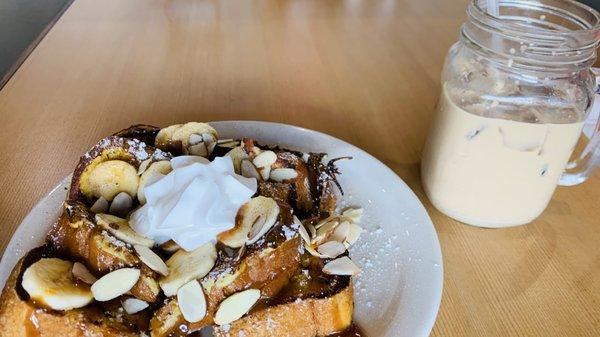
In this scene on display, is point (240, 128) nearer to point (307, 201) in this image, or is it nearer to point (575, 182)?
point (307, 201)

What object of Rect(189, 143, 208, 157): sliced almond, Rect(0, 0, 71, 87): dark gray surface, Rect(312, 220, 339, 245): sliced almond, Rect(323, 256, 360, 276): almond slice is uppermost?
Rect(189, 143, 208, 157): sliced almond

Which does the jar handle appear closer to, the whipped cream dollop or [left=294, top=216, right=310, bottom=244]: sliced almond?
[left=294, top=216, right=310, bottom=244]: sliced almond

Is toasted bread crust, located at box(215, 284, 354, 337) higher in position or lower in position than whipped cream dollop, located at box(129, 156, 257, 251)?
lower

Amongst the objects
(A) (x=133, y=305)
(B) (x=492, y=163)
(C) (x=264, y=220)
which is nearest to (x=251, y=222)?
(C) (x=264, y=220)

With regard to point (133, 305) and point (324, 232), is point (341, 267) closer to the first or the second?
point (324, 232)

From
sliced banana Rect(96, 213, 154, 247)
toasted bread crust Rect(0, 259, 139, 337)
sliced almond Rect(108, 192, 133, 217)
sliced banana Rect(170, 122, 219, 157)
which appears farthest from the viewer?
sliced banana Rect(170, 122, 219, 157)

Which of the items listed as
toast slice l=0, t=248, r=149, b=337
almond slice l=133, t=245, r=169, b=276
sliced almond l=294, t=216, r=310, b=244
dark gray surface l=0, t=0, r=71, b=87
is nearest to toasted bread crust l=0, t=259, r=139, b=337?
toast slice l=0, t=248, r=149, b=337
